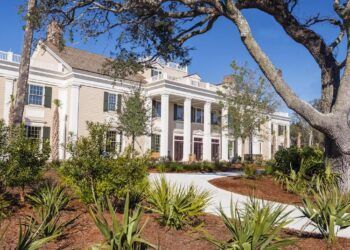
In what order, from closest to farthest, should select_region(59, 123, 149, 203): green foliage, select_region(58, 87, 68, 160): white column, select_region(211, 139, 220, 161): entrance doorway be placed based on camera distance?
select_region(59, 123, 149, 203): green foliage → select_region(58, 87, 68, 160): white column → select_region(211, 139, 220, 161): entrance doorway

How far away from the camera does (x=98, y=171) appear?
7457mm

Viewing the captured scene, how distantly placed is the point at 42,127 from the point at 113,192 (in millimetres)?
21559

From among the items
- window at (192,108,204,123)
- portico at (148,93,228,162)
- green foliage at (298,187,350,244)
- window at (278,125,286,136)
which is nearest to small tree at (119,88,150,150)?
portico at (148,93,228,162)

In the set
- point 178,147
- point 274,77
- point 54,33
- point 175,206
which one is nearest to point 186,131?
point 178,147

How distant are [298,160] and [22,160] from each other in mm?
10263

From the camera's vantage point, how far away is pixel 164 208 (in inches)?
256

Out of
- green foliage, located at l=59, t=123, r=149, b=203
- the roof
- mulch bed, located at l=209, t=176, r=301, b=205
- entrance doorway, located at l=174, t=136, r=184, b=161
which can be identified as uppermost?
the roof

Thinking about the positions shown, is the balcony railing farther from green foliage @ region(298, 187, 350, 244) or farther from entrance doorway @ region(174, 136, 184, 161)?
green foliage @ region(298, 187, 350, 244)

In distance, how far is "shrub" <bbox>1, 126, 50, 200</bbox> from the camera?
24.3 ft

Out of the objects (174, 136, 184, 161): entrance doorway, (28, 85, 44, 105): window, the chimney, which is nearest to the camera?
the chimney

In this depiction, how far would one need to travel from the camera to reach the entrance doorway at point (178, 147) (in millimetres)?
36347

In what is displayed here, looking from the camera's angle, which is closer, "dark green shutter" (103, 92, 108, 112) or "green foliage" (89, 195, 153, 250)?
"green foliage" (89, 195, 153, 250)

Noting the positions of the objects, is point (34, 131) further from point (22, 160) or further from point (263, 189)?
point (22, 160)

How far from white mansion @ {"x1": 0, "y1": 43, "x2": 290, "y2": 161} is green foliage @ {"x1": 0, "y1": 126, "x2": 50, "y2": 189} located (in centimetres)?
1303
